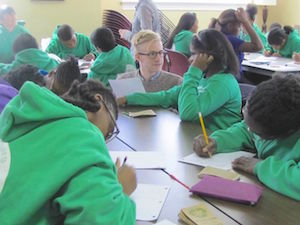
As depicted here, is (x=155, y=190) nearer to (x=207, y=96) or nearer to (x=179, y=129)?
(x=179, y=129)

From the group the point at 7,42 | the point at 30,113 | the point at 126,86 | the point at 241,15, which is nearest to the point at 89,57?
the point at 7,42

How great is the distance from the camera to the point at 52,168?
0.81m

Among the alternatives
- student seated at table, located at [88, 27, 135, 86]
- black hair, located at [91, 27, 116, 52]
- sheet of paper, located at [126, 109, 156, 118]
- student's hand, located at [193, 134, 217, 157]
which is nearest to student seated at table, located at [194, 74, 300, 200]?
student's hand, located at [193, 134, 217, 157]

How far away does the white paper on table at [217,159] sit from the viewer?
1557 millimetres

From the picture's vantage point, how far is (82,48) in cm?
510

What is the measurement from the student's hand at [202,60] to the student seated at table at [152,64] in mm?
623

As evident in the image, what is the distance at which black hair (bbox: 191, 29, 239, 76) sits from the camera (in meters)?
2.21

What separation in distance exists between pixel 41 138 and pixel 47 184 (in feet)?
0.35

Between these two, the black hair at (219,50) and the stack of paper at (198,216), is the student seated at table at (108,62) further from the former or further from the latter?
the stack of paper at (198,216)

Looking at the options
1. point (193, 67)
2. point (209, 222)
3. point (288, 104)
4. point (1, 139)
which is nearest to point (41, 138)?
point (1, 139)

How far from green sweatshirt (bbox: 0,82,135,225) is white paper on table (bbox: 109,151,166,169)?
2.17 ft

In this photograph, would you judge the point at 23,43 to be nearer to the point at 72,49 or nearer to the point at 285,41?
the point at 72,49

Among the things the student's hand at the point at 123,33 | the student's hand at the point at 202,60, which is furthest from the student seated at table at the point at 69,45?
the student's hand at the point at 202,60

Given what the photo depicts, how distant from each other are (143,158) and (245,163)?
16.2 inches
